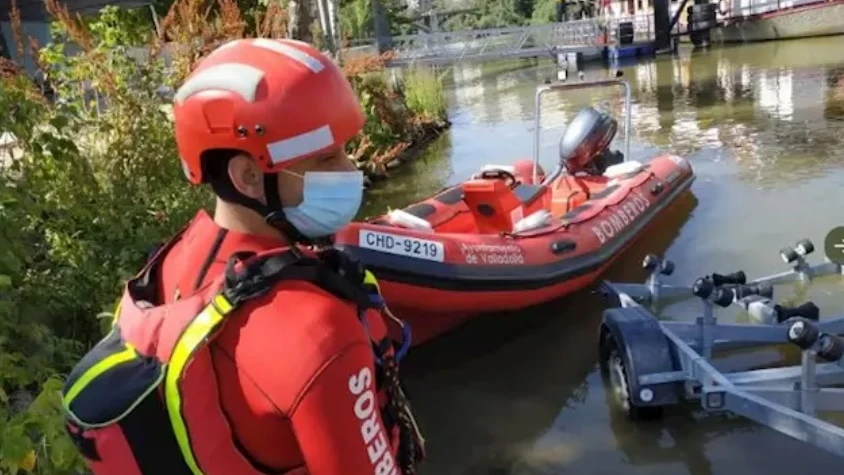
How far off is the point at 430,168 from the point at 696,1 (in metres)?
21.5

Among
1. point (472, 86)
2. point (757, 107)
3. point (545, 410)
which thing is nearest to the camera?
point (545, 410)

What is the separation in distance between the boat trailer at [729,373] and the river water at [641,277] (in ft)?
0.75

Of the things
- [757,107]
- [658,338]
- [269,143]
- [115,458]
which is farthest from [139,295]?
[757,107]

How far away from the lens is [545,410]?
13.3 ft

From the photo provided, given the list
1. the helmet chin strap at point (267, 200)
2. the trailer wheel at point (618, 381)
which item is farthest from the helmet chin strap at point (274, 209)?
the trailer wheel at point (618, 381)

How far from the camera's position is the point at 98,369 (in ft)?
4.33

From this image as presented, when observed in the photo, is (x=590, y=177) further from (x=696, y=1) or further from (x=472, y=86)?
(x=696, y=1)

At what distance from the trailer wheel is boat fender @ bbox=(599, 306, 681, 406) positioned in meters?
Answer: 0.06

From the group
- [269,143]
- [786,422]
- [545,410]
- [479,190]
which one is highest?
[269,143]

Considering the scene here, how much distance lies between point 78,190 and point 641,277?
3.64 meters

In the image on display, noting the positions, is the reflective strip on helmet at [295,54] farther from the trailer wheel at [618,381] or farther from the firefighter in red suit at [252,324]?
the trailer wheel at [618,381]

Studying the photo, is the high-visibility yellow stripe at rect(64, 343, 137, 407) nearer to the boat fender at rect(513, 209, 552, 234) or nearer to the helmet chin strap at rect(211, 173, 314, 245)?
the helmet chin strap at rect(211, 173, 314, 245)

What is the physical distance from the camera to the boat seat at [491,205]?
5.64 m

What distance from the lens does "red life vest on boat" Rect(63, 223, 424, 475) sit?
124 centimetres
